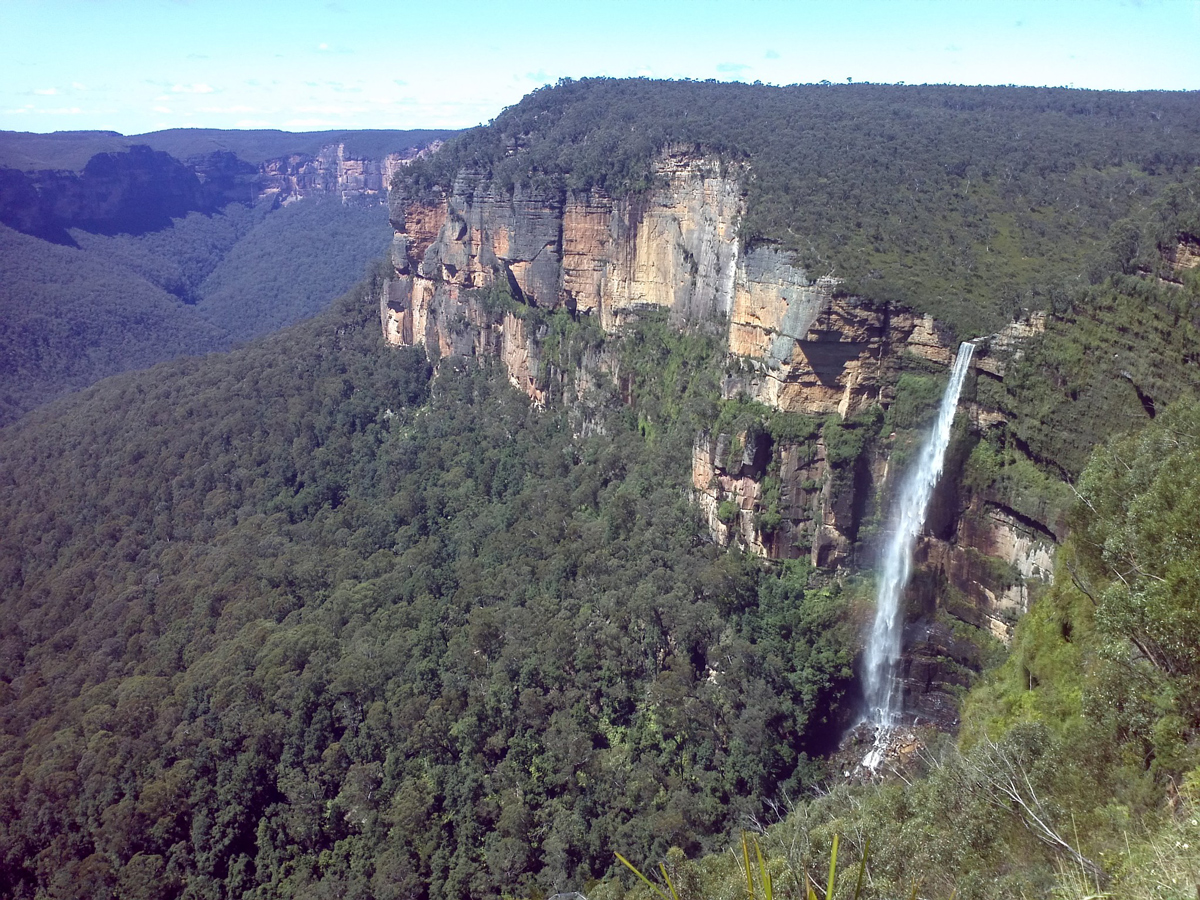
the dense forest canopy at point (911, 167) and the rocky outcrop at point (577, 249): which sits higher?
the dense forest canopy at point (911, 167)

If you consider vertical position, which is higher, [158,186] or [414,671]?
[158,186]

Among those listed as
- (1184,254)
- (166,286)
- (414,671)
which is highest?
(1184,254)

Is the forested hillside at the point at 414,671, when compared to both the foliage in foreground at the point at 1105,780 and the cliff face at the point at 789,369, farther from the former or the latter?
the foliage in foreground at the point at 1105,780

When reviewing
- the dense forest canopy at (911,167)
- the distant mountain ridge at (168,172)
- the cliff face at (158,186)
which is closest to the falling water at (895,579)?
the dense forest canopy at (911,167)

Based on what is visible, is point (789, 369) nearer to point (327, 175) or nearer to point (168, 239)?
point (327, 175)

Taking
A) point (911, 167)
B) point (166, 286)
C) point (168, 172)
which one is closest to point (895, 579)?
point (911, 167)

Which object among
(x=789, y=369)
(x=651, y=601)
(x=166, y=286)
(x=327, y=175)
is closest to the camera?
(x=651, y=601)
